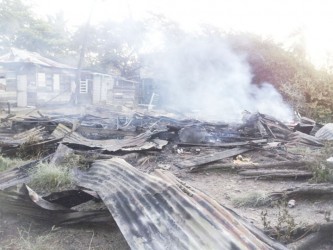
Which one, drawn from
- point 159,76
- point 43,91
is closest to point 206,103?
point 159,76

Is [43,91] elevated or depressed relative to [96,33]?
depressed

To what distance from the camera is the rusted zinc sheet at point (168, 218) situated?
2.51 meters

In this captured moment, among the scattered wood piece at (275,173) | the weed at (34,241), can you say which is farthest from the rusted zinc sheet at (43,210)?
the scattered wood piece at (275,173)

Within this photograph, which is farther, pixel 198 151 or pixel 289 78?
pixel 289 78

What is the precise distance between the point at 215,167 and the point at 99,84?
21.3 meters

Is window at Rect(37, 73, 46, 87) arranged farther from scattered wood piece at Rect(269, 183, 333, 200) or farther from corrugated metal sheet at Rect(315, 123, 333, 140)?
scattered wood piece at Rect(269, 183, 333, 200)

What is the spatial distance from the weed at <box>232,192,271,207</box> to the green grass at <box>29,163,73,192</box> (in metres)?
2.71

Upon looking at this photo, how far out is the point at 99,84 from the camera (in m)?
26.3

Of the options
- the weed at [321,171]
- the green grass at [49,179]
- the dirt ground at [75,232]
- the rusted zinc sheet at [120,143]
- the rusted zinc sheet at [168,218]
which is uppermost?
the rusted zinc sheet at [168,218]

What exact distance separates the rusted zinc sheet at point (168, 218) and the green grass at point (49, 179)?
1354mm

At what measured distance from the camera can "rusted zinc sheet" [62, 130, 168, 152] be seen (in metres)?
6.94

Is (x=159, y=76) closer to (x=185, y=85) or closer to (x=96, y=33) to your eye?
(x=185, y=85)

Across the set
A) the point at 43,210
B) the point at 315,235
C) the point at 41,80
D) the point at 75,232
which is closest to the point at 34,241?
the point at 43,210

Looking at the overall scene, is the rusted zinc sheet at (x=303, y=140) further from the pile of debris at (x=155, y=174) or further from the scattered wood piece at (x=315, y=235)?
the scattered wood piece at (x=315, y=235)
